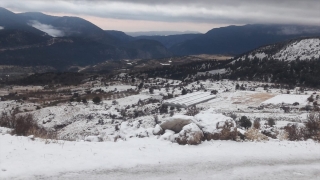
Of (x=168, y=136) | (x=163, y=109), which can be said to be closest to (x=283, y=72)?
(x=163, y=109)

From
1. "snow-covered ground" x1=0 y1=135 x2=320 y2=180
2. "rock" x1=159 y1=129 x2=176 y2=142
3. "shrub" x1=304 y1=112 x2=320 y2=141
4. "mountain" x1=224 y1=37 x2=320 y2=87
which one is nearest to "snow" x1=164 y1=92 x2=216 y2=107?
"shrub" x1=304 y1=112 x2=320 y2=141

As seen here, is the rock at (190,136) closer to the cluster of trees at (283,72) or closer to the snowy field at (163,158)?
the snowy field at (163,158)

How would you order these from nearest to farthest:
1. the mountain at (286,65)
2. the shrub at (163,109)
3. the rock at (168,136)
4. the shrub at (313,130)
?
the rock at (168,136) < the shrub at (313,130) < the shrub at (163,109) < the mountain at (286,65)

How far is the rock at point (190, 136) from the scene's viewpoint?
1163 centimetres

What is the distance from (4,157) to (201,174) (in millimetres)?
5653

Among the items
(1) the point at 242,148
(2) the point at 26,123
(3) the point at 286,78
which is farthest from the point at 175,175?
(3) the point at 286,78

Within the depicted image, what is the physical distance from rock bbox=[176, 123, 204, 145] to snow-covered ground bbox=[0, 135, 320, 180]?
1.05 feet

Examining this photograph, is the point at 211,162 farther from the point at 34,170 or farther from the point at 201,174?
the point at 34,170

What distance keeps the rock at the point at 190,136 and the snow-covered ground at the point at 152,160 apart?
0.32m

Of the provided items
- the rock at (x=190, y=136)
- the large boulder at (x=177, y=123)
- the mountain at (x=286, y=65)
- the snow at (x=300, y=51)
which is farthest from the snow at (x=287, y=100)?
the snow at (x=300, y=51)

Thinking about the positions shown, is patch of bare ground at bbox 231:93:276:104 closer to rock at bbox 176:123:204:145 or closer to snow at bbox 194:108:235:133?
snow at bbox 194:108:235:133

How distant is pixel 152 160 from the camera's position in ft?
32.3

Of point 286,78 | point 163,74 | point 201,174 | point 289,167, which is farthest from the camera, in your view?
point 163,74

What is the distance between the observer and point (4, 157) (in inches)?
361
